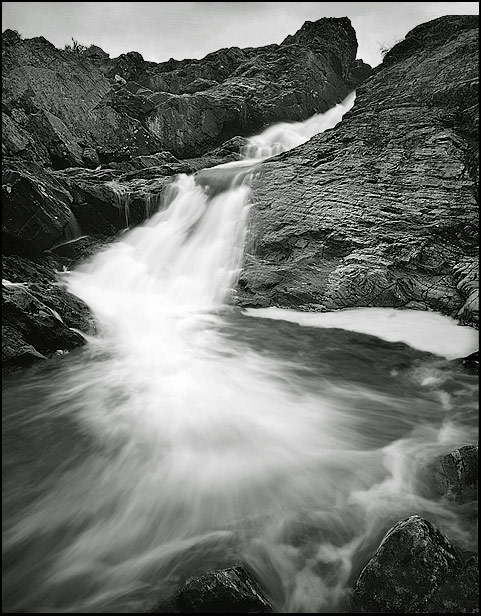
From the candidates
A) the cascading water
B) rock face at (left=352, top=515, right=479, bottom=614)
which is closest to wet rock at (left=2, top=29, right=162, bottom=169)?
the cascading water

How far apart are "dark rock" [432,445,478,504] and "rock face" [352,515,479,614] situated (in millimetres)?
788

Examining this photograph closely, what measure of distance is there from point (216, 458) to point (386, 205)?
28.7 feet

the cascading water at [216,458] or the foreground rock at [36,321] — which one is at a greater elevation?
the foreground rock at [36,321]

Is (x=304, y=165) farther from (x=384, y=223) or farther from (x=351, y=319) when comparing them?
(x=351, y=319)

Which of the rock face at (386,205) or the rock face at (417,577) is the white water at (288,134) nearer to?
the rock face at (386,205)

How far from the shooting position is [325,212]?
11125 millimetres

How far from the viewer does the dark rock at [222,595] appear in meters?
2.77

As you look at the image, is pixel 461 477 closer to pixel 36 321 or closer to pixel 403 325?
pixel 403 325

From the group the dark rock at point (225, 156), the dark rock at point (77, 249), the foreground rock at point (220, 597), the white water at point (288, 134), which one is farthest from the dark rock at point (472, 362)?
the white water at point (288, 134)

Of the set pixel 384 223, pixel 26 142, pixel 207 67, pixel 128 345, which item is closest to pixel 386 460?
pixel 128 345

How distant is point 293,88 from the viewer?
83.4ft

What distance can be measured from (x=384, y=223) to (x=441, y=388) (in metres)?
5.59

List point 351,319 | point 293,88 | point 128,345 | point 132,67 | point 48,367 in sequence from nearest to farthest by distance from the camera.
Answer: point 48,367, point 128,345, point 351,319, point 293,88, point 132,67

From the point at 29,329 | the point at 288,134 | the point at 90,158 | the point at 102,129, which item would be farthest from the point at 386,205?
the point at 102,129
